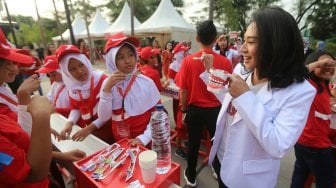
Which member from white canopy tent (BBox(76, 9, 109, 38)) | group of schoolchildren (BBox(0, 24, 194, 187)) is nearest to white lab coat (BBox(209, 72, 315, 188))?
group of schoolchildren (BBox(0, 24, 194, 187))

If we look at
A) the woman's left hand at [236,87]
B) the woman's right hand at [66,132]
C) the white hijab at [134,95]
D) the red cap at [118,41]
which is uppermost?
the red cap at [118,41]

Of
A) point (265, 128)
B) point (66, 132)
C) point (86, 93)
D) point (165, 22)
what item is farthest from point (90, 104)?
point (165, 22)

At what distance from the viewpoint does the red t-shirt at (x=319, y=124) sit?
6.37 ft

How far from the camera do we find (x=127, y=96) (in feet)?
5.95

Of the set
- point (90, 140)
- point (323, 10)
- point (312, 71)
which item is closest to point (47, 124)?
point (90, 140)

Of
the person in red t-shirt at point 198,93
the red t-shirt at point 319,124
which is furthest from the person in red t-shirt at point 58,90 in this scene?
the red t-shirt at point 319,124

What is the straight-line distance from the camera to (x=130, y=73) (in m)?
1.88

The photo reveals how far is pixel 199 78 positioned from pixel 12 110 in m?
1.92

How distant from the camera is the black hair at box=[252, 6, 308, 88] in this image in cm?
105

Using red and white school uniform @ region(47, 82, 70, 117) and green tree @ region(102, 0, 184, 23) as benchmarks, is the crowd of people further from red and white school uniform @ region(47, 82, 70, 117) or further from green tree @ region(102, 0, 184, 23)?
green tree @ region(102, 0, 184, 23)

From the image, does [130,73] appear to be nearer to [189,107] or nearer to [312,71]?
[189,107]

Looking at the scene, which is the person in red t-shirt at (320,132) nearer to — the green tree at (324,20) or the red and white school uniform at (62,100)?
the red and white school uniform at (62,100)

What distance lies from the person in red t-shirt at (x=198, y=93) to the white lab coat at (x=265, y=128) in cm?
134

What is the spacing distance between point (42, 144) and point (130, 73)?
110 cm
